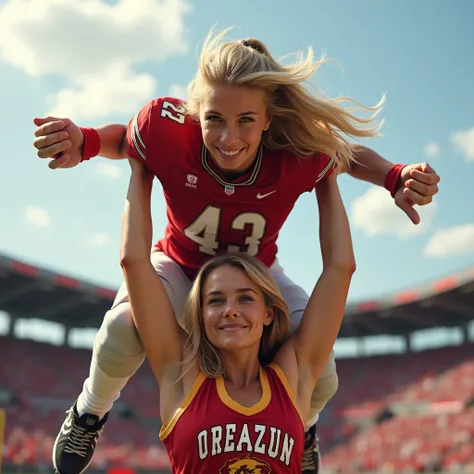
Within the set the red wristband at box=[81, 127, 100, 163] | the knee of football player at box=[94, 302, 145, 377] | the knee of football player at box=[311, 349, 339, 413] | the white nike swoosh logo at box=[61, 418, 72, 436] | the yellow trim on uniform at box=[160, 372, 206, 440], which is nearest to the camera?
the yellow trim on uniform at box=[160, 372, 206, 440]

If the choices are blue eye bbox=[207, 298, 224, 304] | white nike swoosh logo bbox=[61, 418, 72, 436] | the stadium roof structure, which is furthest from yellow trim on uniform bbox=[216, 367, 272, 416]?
the stadium roof structure

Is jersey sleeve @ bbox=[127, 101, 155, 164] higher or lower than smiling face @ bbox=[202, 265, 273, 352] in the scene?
higher

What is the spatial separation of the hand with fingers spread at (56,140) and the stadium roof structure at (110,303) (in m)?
19.4

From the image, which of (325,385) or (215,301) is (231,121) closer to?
(215,301)

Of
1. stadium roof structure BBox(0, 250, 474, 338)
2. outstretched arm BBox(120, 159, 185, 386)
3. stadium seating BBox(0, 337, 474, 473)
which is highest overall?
stadium roof structure BBox(0, 250, 474, 338)

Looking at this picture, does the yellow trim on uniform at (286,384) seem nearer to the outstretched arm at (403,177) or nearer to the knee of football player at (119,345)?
the knee of football player at (119,345)

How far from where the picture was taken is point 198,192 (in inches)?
114

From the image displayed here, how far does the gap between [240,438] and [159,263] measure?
110 cm

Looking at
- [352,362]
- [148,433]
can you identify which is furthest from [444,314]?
[148,433]

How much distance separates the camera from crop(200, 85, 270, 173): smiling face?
8.45 feet

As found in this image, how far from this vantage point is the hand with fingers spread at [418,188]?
9.49ft

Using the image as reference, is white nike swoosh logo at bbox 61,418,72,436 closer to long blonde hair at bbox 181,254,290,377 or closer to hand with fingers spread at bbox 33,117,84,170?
long blonde hair at bbox 181,254,290,377

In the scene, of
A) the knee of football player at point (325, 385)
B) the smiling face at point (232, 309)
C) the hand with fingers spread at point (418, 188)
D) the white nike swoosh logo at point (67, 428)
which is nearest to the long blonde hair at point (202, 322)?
the smiling face at point (232, 309)

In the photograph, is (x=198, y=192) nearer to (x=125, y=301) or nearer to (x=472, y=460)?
(x=125, y=301)
